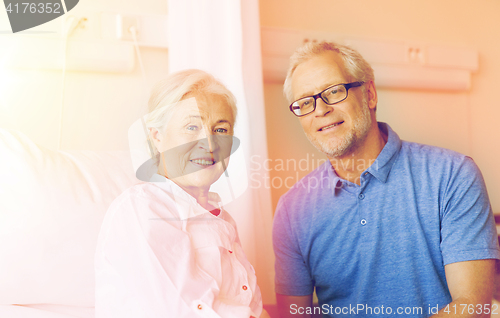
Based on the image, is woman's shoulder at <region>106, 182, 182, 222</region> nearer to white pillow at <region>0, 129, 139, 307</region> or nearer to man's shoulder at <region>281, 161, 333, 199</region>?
white pillow at <region>0, 129, 139, 307</region>

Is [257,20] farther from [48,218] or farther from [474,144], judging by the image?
[474,144]

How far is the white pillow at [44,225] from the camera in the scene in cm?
59

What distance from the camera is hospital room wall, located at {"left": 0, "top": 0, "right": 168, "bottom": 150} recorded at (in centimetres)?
80

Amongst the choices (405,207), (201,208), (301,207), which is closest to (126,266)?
(201,208)

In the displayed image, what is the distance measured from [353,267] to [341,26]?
0.83 m

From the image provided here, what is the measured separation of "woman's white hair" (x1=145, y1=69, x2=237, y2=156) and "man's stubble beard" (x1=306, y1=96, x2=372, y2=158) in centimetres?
35

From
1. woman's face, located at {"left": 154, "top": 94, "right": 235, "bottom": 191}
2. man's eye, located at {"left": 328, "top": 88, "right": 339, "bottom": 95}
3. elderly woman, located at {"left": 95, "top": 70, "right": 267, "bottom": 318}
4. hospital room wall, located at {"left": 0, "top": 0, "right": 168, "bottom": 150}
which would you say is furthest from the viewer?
man's eye, located at {"left": 328, "top": 88, "right": 339, "bottom": 95}

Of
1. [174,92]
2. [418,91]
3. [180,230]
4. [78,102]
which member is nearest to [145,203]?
[180,230]

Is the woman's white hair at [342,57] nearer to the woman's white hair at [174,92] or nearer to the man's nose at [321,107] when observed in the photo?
the man's nose at [321,107]

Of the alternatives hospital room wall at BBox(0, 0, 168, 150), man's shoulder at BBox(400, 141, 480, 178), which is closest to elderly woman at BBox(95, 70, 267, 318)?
hospital room wall at BBox(0, 0, 168, 150)

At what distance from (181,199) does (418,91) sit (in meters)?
1.14

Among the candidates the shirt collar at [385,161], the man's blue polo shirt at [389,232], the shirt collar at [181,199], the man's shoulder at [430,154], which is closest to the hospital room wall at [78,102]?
the shirt collar at [181,199]

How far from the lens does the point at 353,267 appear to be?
913mm

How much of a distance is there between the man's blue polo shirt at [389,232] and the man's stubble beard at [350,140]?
7 cm
